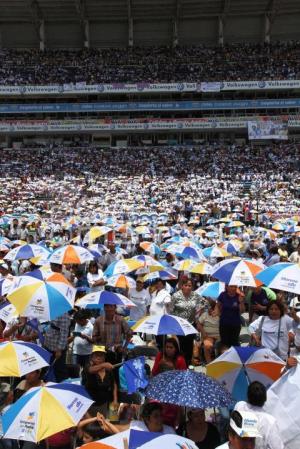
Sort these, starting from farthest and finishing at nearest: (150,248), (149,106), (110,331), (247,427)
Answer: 1. (149,106)
2. (150,248)
3. (110,331)
4. (247,427)

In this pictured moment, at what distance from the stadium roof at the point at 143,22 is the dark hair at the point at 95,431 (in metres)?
53.3

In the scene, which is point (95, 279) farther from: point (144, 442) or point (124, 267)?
point (144, 442)

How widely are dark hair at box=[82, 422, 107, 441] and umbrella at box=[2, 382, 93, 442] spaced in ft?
1.06

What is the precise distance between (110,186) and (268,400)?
32.9 meters

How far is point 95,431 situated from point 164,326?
1.76 metres

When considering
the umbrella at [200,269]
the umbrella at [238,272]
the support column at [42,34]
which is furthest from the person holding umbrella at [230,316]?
the support column at [42,34]

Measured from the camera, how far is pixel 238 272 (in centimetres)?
751

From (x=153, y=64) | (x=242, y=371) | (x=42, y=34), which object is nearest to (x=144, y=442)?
(x=242, y=371)

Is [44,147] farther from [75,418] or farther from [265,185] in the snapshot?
[75,418]

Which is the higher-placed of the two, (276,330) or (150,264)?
(276,330)

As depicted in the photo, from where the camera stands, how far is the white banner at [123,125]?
49.8 m

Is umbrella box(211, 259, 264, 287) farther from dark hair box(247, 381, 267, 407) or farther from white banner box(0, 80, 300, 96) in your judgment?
white banner box(0, 80, 300, 96)

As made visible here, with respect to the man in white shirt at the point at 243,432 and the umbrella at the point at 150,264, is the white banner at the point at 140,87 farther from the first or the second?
the man in white shirt at the point at 243,432

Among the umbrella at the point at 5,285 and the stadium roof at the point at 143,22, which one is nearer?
the umbrella at the point at 5,285
